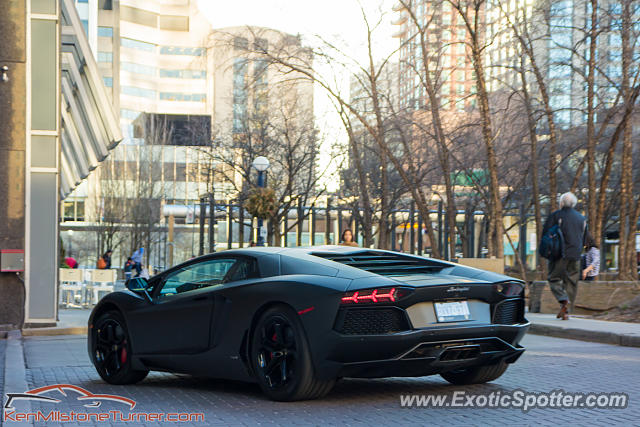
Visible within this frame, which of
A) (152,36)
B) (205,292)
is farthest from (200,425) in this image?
(152,36)

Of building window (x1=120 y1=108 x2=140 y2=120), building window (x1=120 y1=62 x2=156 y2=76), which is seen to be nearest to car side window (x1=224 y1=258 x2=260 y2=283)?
building window (x1=120 y1=108 x2=140 y2=120)

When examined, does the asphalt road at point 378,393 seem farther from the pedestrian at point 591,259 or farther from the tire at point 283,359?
the pedestrian at point 591,259

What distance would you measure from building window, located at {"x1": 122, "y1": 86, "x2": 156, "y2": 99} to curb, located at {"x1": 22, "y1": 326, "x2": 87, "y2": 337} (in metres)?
88.7

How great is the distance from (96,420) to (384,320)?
2116 millimetres

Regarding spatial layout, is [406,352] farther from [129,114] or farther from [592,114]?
[129,114]

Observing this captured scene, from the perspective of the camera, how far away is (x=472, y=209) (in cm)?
4181

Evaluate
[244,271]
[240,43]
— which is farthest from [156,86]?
[244,271]

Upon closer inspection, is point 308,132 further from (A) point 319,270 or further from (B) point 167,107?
(B) point 167,107

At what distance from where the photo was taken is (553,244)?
45.3 feet

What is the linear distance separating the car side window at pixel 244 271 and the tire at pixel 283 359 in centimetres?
50

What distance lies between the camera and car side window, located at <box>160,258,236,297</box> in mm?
7707

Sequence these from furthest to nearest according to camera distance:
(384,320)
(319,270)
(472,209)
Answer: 1. (472,209)
2. (319,270)
3. (384,320)

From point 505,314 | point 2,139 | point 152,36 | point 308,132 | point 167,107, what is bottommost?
point 505,314

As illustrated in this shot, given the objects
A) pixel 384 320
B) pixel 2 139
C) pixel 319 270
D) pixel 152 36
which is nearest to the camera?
pixel 384 320
